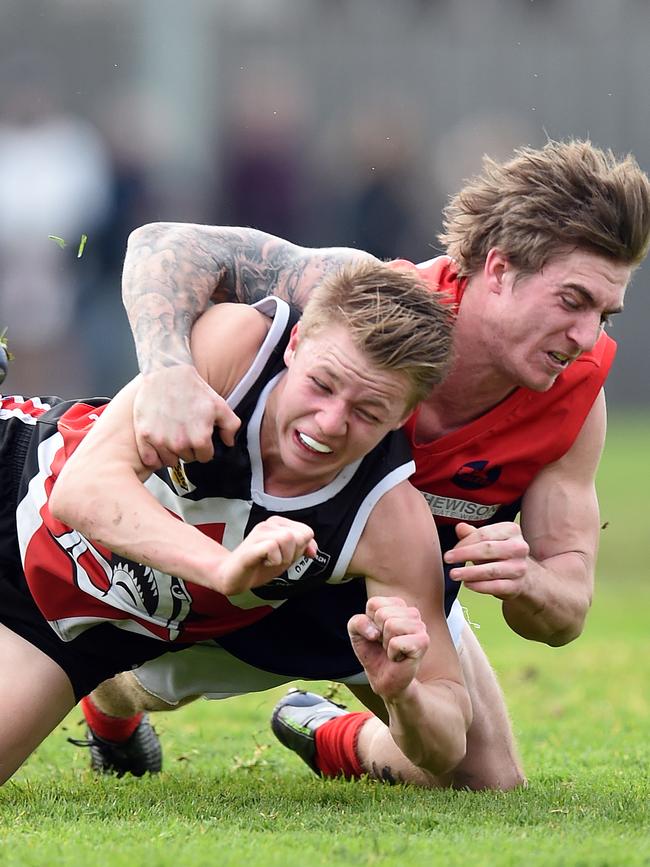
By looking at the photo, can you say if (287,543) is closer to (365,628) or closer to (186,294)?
(365,628)

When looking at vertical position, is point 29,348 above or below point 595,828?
below

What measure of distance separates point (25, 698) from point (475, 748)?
4.92 ft

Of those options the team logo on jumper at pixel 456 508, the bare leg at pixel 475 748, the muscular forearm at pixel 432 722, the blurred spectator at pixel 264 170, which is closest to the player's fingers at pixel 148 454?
the muscular forearm at pixel 432 722

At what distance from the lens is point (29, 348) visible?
53.7ft

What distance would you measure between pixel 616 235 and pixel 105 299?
36.9 ft

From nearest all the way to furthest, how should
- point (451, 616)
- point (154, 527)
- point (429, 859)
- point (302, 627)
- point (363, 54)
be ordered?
1. point (429, 859)
2. point (154, 527)
3. point (302, 627)
4. point (451, 616)
5. point (363, 54)

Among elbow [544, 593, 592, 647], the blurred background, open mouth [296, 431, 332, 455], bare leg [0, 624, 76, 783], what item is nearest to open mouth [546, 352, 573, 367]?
elbow [544, 593, 592, 647]

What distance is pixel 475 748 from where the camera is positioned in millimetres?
5297

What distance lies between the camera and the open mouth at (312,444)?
4320 millimetres

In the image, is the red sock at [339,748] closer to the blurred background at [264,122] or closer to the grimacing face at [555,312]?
the grimacing face at [555,312]

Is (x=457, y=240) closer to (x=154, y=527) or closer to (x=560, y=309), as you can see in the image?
(x=560, y=309)

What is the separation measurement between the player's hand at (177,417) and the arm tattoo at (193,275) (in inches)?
3.2

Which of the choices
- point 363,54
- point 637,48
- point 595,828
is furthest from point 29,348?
point 595,828

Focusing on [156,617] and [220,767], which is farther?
[220,767]
